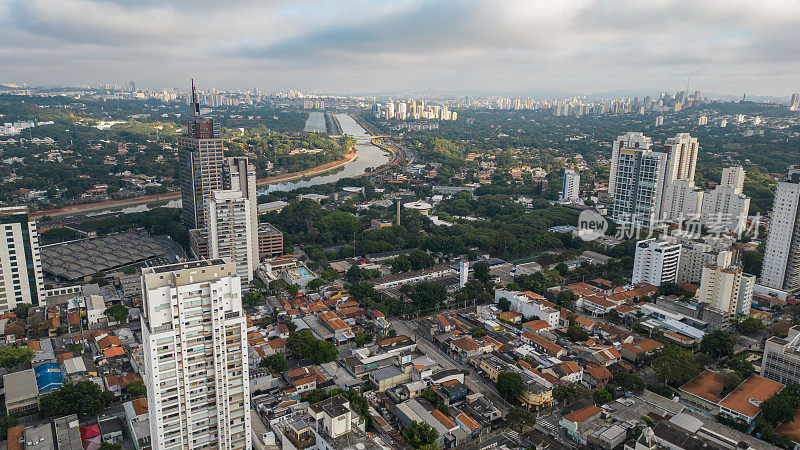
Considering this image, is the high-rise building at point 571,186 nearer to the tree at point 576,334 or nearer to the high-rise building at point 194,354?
the tree at point 576,334

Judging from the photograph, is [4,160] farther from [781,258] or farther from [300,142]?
[781,258]

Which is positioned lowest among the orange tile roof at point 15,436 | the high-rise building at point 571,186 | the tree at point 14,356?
the orange tile roof at point 15,436

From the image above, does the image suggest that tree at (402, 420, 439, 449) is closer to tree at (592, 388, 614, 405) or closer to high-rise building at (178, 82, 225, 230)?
tree at (592, 388, 614, 405)

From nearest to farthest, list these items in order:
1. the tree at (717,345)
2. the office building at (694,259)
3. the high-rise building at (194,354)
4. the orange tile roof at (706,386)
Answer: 1. the high-rise building at (194,354)
2. the orange tile roof at (706,386)
3. the tree at (717,345)
4. the office building at (694,259)

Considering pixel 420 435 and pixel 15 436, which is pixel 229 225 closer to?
pixel 15 436

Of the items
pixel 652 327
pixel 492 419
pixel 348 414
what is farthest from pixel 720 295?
pixel 348 414

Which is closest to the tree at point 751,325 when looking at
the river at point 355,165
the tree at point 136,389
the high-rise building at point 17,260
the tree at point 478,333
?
the tree at point 478,333

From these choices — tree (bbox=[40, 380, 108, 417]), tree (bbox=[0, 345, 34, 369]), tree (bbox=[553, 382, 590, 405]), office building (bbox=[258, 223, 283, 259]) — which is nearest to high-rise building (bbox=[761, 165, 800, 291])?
tree (bbox=[553, 382, 590, 405])
